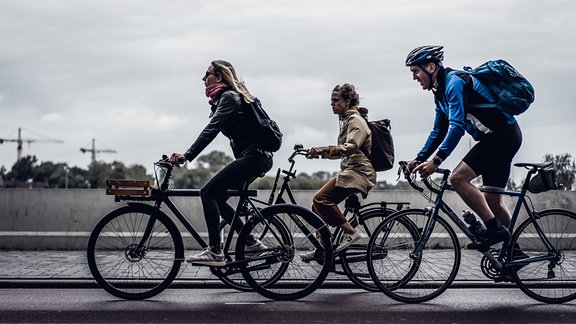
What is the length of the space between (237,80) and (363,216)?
176 centimetres

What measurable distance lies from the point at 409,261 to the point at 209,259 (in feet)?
→ 5.80

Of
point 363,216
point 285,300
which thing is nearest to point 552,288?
point 363,216

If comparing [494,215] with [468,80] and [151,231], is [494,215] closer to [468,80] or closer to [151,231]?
[468,80]

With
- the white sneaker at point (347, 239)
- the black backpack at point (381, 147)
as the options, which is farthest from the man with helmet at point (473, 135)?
the white sneaker at point (347, 239)

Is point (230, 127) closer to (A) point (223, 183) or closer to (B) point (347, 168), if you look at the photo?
(A) point (223, 183)

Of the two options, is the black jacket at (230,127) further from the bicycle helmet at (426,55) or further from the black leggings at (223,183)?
the bicycle helmet at (426,55)

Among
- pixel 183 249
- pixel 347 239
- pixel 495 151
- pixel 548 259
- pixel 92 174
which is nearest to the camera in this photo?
pixel 495 151

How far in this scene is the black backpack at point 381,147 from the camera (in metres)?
7.70

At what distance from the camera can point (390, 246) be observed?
7199mm

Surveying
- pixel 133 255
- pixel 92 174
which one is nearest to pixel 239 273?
pixel 133 255

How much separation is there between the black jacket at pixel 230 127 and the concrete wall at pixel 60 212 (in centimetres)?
438

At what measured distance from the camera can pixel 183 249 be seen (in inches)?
284

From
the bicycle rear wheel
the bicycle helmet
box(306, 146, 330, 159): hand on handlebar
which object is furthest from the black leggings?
the bicycle rear wheel

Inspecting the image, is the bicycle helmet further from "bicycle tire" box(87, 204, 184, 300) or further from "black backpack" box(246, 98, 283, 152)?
"bicycle tire" box(87, 204, 184, 300)
